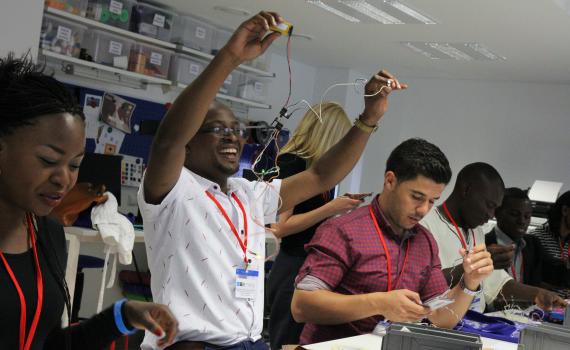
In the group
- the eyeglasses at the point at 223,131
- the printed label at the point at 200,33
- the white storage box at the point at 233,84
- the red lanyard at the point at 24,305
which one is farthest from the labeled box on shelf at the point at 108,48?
the red lanyard at the point at 24,305

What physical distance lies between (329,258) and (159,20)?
440cm

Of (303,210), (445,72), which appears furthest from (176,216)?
(445,72)

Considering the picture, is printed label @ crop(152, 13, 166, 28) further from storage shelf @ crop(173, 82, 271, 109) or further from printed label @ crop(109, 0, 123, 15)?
storage shelf @ crop(173, 82, 271, 109)

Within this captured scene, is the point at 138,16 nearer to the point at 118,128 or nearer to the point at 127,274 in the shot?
the point at 118,128

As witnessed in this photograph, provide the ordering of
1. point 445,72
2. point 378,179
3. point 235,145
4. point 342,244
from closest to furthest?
point 235,145, point 342,244, point 445,72, point 378,179

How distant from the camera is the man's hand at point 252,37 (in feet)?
5.26

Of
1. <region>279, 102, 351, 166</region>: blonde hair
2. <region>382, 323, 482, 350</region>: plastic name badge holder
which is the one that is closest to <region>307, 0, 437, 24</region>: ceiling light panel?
<region>279, 102, 351, 166</region>: blonde hair

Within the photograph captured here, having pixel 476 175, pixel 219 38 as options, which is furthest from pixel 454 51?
pixel 476 175

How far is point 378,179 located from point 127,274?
4.61 meters

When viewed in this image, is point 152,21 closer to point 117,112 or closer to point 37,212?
point 117,112

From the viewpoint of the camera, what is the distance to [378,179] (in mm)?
8984

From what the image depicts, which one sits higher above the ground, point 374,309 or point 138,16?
point 138,16

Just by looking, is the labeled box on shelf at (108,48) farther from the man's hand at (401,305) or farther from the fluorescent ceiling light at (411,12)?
the man's hand at (401,305)

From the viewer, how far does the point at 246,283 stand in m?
1.81
